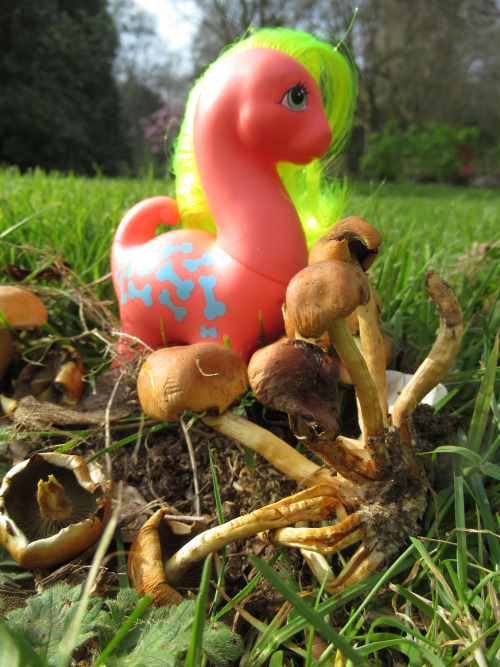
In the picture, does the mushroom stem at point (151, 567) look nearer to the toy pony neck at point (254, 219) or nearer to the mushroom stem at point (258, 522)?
the mushroom stem at point (258, 522)

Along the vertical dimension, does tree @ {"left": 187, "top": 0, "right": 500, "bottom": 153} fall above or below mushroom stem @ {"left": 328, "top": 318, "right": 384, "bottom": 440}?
above

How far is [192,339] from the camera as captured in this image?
1.17 metres

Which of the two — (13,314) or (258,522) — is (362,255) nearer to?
(258,522)

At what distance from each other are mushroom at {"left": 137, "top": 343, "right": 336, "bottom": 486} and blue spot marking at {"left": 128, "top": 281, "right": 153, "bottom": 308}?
28 centimetres

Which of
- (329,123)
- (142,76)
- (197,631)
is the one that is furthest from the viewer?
(142,76)

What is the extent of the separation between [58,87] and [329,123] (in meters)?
11.4

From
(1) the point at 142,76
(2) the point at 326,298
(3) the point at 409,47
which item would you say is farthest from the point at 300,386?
(1) the point at 142,76

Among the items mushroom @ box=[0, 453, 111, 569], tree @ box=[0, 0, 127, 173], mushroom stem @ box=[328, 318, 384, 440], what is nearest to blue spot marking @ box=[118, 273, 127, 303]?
mushroom @ box=[0, 453, 111, 569]

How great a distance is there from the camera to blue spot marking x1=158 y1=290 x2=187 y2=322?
3.77ft

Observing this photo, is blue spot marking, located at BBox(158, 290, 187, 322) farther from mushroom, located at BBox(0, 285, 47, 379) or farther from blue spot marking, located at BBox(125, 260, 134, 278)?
mushroom, located at BBox(0, 285, 47, 379)

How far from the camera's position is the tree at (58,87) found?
968 centimetres

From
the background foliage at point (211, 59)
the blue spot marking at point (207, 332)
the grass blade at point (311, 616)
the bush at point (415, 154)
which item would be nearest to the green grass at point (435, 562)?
the grass blade at point (311, 616)

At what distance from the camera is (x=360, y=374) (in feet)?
2.52

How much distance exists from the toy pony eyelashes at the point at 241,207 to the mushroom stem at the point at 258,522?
427 mm
